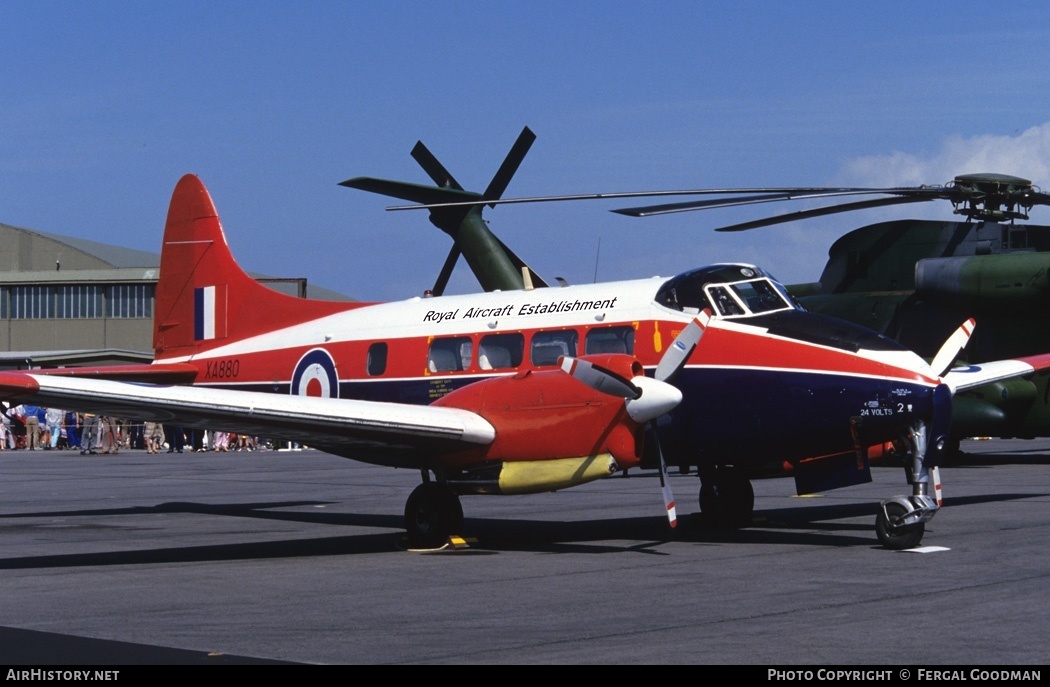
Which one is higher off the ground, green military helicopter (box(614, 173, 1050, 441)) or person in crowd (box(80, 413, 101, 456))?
green military helicopter (box(614, 173, 1050, 441))

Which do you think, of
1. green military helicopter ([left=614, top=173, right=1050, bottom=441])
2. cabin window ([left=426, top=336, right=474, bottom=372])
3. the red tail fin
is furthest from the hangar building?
cabin window ([left=426, top=336, right=474, bottom=372])

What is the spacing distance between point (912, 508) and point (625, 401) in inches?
135

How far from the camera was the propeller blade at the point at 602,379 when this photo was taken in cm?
1441

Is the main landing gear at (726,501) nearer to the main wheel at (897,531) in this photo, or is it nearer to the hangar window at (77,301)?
the main wheel at (897,531)

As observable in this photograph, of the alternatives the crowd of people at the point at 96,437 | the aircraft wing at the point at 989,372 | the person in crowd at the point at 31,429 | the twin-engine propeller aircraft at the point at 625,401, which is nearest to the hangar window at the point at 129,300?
the crowd of people at the point at 96,437

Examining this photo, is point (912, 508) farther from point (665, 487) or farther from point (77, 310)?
point (77, 310)

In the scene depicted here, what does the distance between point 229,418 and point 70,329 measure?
234 feet

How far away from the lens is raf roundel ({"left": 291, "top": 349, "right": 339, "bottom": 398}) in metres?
19.2

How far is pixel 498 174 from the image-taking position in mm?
42688

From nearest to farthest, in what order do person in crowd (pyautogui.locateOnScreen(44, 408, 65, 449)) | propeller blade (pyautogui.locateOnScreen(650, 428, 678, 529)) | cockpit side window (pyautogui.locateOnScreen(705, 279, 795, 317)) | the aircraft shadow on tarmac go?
propeller blade (pyautogui.locateOnScreen(650, 428, 678, 529)), the aircraft shadow on tarmac, cockpit side window (pyautogui.locateOnScreen(705, 279, 795, 317)), person in crowd (pyautogui.locateOnScreen(44, 408, 65, 449))

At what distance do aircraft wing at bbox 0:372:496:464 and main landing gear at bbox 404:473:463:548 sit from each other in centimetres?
52

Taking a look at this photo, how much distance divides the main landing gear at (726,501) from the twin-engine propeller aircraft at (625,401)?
0.02 meters

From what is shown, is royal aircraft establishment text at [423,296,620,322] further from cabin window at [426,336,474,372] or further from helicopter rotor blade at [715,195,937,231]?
helicopter rotor blade at [715,195,937,231]

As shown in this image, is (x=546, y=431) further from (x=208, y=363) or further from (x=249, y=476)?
(x=249, y=476)
